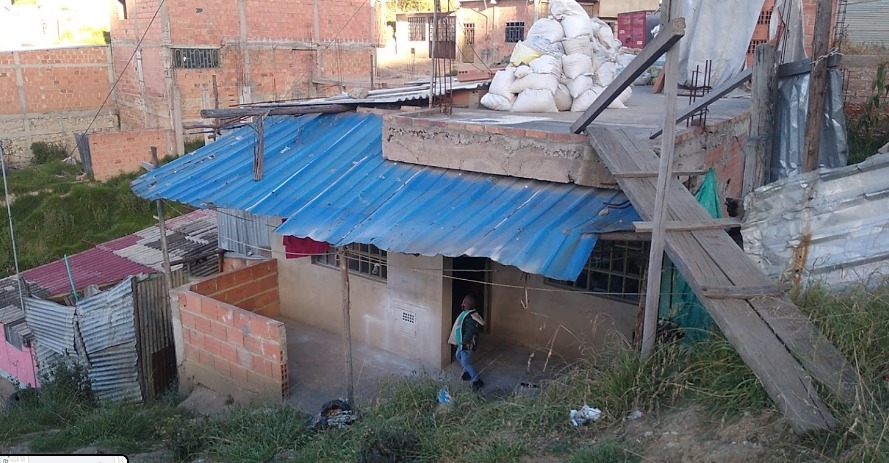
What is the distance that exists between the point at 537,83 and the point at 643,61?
478 centimetres

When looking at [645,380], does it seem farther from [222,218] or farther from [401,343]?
[222,218]

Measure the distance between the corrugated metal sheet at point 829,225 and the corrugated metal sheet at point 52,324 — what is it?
997cm

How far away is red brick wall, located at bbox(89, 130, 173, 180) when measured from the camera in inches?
765

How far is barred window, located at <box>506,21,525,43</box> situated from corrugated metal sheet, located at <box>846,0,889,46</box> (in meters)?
15.2

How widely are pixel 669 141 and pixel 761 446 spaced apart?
213 cm

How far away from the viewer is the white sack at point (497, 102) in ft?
33.1

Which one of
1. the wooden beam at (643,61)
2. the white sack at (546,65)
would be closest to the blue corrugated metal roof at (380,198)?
the wooden beam at (643,61)

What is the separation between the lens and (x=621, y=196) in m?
6.62

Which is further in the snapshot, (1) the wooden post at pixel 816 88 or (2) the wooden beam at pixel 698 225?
(1) the wooden post at pixel 816 88

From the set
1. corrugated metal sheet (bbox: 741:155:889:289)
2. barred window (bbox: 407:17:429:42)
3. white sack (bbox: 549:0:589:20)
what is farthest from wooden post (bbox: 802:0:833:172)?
barred window (bbox: 407:17:429:42)

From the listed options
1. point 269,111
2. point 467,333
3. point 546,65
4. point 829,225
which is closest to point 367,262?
point 467,333

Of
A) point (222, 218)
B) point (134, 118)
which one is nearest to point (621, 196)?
point (222, 218)

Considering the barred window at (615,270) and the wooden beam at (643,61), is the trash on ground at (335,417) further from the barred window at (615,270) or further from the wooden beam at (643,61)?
the wooden beam at (643,61)

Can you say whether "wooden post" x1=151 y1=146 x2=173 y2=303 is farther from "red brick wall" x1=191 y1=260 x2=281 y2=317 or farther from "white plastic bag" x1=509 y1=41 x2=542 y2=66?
"white plastic bag" x1=509 y1=41 x2=542 y2=66
